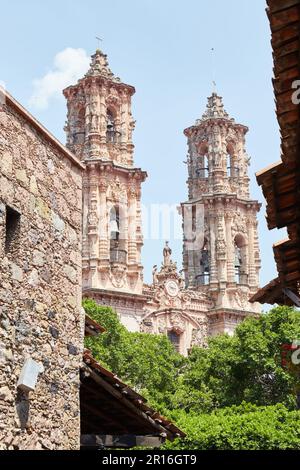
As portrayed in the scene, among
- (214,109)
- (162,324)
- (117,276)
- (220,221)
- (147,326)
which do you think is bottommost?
(147,326)

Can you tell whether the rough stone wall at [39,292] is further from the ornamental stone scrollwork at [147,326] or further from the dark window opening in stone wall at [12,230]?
the ornamental stone scrollwork at [147,326]

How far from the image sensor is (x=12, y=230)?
8.47m

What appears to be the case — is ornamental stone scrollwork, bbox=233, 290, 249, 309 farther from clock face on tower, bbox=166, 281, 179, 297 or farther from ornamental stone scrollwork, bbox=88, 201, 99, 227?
ornamental stone scrollwork, bbox=88, 201, 99, 227

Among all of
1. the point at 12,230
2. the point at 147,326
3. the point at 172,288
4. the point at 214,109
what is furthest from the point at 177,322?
the point at 12,230

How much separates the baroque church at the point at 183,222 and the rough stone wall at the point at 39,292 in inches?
1354

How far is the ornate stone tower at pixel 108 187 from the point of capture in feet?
148

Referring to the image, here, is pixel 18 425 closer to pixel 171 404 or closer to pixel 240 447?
pixel 240 447

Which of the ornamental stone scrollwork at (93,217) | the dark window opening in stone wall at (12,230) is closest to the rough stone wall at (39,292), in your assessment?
the dark window opening in stone wall at (12,230)

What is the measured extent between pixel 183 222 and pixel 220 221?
3928mm

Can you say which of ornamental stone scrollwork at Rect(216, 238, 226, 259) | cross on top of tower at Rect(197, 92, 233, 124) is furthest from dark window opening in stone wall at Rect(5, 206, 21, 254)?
cross on top of tower at Rect(197, 92, 233, 124)

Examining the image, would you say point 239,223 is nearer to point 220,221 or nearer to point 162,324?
point 220,221

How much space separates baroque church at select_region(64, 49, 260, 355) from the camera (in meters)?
45.8

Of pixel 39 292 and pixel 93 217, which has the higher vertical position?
pixel 93 217
